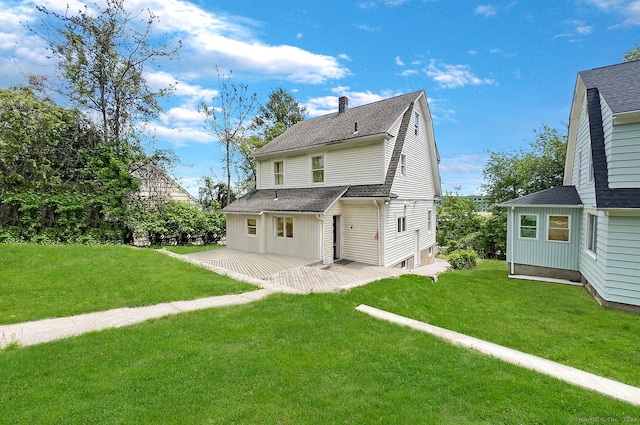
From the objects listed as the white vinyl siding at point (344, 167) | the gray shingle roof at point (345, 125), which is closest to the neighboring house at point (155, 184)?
the gray shingle roof at point (345, 125)

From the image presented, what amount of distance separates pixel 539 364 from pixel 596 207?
6186 mm

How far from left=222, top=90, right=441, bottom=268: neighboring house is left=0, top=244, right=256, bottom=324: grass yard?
484 centimetres

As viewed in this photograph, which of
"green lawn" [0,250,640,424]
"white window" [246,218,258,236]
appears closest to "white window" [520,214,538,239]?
"green lawn" [0,250,640,424]

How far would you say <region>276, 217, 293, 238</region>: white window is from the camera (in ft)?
47.1

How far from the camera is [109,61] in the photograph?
1769cm

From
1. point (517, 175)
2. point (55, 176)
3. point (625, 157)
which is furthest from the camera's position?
point (517, 175)

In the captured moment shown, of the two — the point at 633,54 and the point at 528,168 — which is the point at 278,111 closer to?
the point at 528,168

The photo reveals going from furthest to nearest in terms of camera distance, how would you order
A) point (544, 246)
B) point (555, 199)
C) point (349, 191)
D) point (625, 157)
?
1. point (349, 191)
2. point (544, 246)
3. point (555, 199)
4. point (625, 157)

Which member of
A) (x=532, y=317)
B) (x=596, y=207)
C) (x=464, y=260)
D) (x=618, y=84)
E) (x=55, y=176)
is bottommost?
(x=464, y=260)

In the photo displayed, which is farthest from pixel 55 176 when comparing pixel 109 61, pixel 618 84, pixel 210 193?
pixel 618 84

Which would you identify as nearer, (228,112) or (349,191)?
(349,191)

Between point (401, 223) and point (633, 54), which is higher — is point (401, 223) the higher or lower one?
the lower one

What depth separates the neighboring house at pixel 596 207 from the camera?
8141mm

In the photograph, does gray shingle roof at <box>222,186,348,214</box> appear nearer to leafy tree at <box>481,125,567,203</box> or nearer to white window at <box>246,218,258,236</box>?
white window at <box>246,218,258,236</box>
